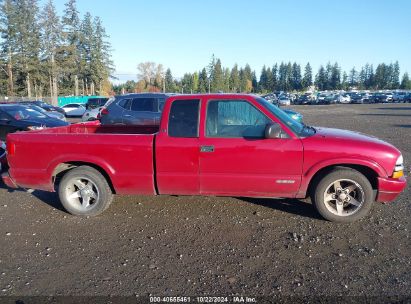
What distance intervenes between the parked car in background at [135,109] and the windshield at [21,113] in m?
2.67

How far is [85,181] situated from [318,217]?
352cm

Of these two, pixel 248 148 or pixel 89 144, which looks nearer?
pixel 248 148

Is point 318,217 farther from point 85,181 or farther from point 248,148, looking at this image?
point 85,181

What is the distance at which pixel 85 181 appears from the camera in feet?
16.0

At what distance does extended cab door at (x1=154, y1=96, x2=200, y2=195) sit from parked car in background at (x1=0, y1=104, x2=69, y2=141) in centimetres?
722

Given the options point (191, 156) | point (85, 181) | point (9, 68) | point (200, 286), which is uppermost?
point (9, 68)

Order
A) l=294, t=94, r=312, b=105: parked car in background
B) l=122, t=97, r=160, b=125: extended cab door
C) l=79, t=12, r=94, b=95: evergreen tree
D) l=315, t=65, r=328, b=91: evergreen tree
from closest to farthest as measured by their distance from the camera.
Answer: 1. l=122, t=97, r=160, b=125: extended cab door
2. l=294, t=94, r=312, b=105: parked car in background
3. l=79, t=12, r=94, b=95: evergreen tree
4. l=315, t=65, r=328, b=91: evergreen tree

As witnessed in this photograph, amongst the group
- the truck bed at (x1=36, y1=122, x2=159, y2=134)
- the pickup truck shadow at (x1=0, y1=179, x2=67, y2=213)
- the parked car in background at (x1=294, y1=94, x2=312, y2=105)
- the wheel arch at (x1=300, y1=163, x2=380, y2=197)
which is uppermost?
the parked car in background at (x1=294, y1=94, x2=312, y2=105)

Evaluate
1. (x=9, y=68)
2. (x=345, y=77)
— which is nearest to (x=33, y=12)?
(x=9, y=68)

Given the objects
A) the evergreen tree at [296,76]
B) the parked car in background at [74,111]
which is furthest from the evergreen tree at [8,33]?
the evergreen tree at [296,76]

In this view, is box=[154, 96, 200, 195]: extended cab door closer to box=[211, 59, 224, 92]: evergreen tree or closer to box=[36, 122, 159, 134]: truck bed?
box=[36, 122, 159, 134]: truck bed

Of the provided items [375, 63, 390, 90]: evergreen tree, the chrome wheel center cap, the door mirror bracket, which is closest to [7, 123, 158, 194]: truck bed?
the door mirror bracket

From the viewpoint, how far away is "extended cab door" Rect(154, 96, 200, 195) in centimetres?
444

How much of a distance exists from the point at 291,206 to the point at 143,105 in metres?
6.79
